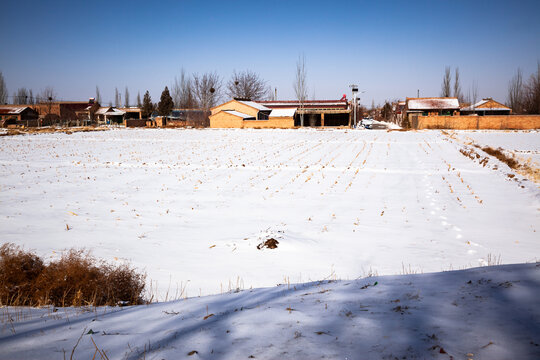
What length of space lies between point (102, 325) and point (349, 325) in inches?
90.6

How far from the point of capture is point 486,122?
4675 centimetres

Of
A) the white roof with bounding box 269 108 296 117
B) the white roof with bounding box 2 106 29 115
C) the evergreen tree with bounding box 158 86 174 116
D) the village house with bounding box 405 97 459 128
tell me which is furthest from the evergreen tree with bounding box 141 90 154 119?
the village house with bounding box 405 97 459 128

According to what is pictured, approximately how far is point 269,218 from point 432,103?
60.7 meters

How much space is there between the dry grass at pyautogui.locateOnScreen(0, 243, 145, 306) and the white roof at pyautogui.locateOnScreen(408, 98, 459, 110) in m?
63.5

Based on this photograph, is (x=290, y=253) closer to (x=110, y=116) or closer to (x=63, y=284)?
(x=63, y=284)

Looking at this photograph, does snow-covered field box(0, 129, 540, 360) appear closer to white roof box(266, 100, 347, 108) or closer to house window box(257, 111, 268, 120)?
house window box(257, 111, 268, 120)

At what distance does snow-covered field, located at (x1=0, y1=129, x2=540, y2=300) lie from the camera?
20.1 feet

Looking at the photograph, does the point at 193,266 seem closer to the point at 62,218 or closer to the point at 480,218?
the point at 62,218

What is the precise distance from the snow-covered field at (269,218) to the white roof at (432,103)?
47154mm

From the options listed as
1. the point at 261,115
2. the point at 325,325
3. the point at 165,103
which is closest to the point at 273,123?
the point at 261,115

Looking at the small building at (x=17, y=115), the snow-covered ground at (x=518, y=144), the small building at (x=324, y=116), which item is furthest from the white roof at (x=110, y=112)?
the snow-covered ground at (x=518, y=144)

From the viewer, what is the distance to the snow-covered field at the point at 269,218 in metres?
6.13

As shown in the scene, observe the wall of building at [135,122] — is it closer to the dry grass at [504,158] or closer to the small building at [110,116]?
the small building at [110,116]

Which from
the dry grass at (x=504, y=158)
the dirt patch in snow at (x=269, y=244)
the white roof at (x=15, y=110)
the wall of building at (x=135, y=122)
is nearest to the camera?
the dirt patch in snow at (x=269, y=244)
